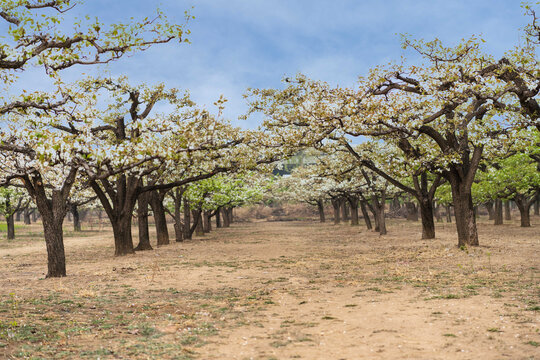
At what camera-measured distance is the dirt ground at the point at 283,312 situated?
25.5ft

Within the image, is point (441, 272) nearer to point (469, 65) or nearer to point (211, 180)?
point (469, 65)

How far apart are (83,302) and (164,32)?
7033 mm

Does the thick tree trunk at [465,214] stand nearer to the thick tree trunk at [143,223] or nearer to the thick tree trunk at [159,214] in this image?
the thick tree trunk at [143,223]

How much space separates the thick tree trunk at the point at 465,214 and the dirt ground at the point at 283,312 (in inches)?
139

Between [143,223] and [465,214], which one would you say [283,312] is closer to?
[465,214]

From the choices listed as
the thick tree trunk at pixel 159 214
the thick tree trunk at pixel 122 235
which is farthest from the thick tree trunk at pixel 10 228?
the thick tree trunk at pixel 122 235

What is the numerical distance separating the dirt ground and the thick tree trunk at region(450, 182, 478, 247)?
3.53m

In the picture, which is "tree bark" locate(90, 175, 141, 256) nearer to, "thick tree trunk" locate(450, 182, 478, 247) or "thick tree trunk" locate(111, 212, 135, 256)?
"thick tree trunk" locate(111, 212, 135, 256)

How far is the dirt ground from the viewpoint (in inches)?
306

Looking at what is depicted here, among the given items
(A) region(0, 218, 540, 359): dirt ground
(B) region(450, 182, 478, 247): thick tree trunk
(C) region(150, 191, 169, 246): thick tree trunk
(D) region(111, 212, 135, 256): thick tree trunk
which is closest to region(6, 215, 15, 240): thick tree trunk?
(C) region(150, 191, 169, 246): thick tree trunk

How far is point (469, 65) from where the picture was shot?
53.4 feet

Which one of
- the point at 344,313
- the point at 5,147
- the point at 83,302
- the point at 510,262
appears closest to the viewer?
the point at 344,313

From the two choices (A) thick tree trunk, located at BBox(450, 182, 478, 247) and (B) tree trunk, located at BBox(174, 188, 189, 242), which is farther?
(B) tree trunk, located at BBox(174, 188, 189, 242)

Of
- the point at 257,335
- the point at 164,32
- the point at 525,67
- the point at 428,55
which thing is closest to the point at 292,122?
the point at 428,55
